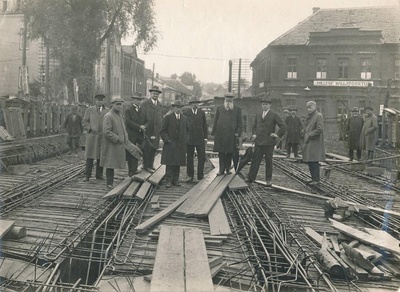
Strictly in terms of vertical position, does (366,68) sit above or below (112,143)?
above

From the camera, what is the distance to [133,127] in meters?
9.27

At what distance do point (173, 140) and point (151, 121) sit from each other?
4.02 ft

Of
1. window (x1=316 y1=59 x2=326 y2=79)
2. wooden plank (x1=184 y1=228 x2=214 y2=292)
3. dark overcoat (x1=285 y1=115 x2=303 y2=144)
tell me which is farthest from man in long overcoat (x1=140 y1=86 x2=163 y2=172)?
window (x1=316 y1=59 x2=326 y2=79)

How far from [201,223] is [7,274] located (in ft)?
8.45

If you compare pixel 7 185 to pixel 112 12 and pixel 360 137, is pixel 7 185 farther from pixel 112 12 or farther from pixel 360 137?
pixel 112 12

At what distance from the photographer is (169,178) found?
8.66m

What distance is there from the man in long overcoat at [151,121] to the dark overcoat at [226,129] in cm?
142

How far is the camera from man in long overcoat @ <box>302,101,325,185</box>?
28.2 ft

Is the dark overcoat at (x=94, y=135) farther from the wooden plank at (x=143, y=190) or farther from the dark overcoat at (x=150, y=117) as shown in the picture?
the wooden plank at (x=143, y=190)

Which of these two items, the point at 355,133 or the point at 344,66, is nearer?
the point at 355,133

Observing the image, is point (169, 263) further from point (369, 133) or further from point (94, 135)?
point (369, 133)

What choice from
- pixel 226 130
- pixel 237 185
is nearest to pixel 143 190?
pixel 237 185

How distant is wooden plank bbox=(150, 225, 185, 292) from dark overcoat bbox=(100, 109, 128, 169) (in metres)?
3.40

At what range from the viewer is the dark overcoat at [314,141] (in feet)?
28.2
